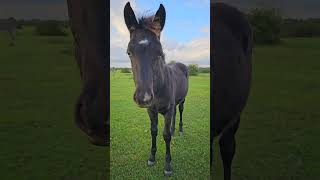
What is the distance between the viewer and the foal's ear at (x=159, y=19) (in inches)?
143

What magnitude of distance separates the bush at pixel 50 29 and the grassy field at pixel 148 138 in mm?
904

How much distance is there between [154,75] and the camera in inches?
144

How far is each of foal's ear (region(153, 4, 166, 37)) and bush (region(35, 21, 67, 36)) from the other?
107 cm

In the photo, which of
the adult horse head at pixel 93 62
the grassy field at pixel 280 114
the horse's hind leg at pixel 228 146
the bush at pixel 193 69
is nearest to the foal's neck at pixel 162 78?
the bush at pixel 193 69

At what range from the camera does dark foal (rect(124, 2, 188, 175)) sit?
11.8 feet

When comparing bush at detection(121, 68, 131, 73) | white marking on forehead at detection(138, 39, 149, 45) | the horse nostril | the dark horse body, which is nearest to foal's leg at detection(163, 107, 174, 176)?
the horse nostril

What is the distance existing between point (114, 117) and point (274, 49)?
1.66 m

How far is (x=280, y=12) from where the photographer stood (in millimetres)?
4273

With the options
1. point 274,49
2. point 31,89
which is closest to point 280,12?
point 274,49

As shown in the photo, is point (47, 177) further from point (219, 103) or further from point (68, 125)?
point (219, 103)

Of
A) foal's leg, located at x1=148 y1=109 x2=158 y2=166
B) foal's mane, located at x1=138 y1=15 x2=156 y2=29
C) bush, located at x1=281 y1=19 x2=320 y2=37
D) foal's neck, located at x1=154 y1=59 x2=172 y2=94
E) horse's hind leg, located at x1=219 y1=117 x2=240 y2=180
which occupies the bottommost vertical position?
horse's hind leg, located at x1=219 y1=117 x2=240 y2=180

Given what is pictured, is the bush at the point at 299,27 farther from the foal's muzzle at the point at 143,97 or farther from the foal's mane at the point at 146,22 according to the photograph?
the foal's muzzle at the point at 143,97

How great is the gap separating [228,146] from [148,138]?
83 centimetres

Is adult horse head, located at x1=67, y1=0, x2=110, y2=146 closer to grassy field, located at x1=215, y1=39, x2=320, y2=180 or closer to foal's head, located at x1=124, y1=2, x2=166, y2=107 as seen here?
foal's head, located at x1=124, y1=2, x2=166, y2=107
